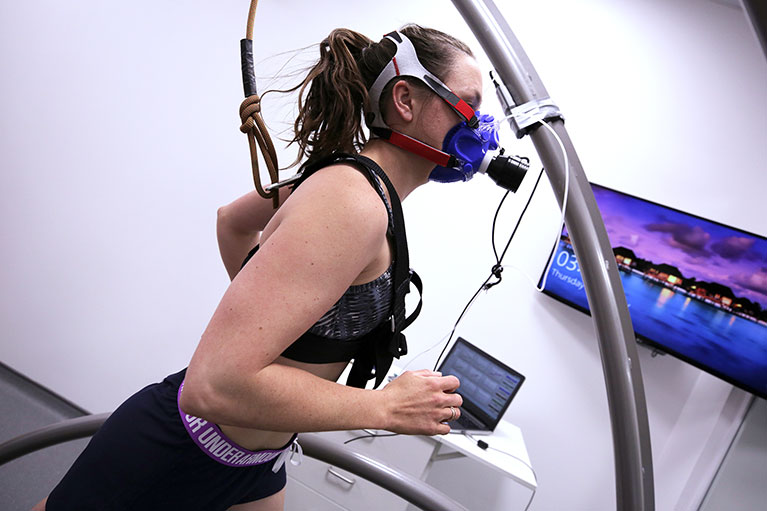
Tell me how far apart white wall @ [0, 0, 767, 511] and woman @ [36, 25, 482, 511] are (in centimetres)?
172

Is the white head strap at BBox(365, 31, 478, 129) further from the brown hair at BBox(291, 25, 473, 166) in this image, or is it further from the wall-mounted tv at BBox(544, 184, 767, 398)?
the wall-mounted tv at BBox(544, 184, 767, 398)

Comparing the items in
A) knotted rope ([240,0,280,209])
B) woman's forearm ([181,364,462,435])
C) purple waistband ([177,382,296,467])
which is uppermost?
knotted rope ([240,0,280,209])

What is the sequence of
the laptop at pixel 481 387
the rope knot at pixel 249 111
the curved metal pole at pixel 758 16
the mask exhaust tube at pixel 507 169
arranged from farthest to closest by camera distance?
1. the laptop at pixel 481 387
2. the mask exhaust tube at pixel 507 169
3. the rope knot at pixel 249 111
4. the curved metal pole at pixel 758 16

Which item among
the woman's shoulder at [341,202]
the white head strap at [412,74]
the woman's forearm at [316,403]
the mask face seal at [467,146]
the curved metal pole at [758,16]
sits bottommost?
the woman's forearm at [316,403]

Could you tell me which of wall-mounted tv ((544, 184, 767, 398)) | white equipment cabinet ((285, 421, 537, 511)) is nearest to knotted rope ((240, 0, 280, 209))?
white equipment cabinet ((285, 421, 537, 511))

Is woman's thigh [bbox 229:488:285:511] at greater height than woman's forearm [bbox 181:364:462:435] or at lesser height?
lesser

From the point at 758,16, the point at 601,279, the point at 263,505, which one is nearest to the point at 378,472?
the point at 263,505

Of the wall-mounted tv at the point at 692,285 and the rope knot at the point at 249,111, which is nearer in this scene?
the rope knot at the point at 249,111

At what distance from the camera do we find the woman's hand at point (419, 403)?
0.89m

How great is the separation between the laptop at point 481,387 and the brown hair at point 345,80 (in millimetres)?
1463

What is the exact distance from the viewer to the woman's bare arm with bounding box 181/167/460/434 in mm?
753

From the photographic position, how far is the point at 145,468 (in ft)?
3.19

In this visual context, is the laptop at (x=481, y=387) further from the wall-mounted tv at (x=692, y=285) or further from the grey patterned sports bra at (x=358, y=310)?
the grey patterned sports bra at (x=358, y=310)

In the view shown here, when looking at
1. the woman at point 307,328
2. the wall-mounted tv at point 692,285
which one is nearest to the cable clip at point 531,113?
the woman at point 307,328
